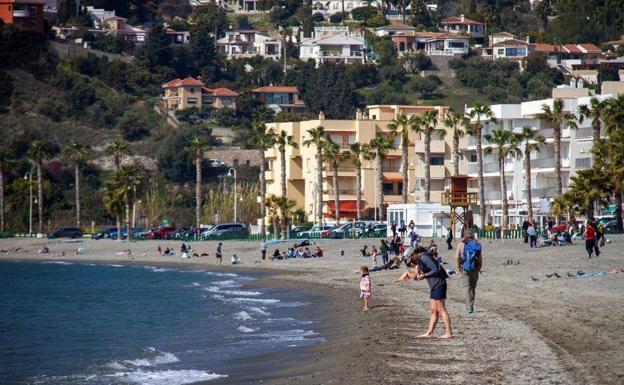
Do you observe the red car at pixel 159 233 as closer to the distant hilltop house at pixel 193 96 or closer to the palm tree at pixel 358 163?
the palm tree at pixel 358 163

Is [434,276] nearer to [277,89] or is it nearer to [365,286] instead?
[365,286]

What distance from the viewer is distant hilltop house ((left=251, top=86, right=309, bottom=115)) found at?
597 ft

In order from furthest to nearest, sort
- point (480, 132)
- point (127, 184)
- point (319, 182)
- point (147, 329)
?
point (127, 184) → point (319, 182) → point (480, 132) → point (147, 329)

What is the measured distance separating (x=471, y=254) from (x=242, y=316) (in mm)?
15753

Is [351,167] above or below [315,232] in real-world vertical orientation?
above

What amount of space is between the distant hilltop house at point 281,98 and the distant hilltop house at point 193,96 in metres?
5.78

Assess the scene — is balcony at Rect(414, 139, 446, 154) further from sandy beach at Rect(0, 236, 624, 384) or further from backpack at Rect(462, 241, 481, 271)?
backpack at Rect(462, 241, 481, 271)

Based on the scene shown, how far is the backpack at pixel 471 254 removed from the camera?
86.7ft

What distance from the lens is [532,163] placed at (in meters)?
90.3

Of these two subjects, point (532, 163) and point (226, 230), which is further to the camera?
point (226, 230)

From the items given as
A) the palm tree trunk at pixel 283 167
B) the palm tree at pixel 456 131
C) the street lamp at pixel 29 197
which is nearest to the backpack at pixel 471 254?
the palm tree at pixel 456 131

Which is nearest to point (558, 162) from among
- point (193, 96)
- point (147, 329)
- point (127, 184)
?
point (127, 184)

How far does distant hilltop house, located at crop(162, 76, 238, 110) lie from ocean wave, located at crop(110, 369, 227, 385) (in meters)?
145

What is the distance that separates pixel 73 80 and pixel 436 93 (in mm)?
50083
